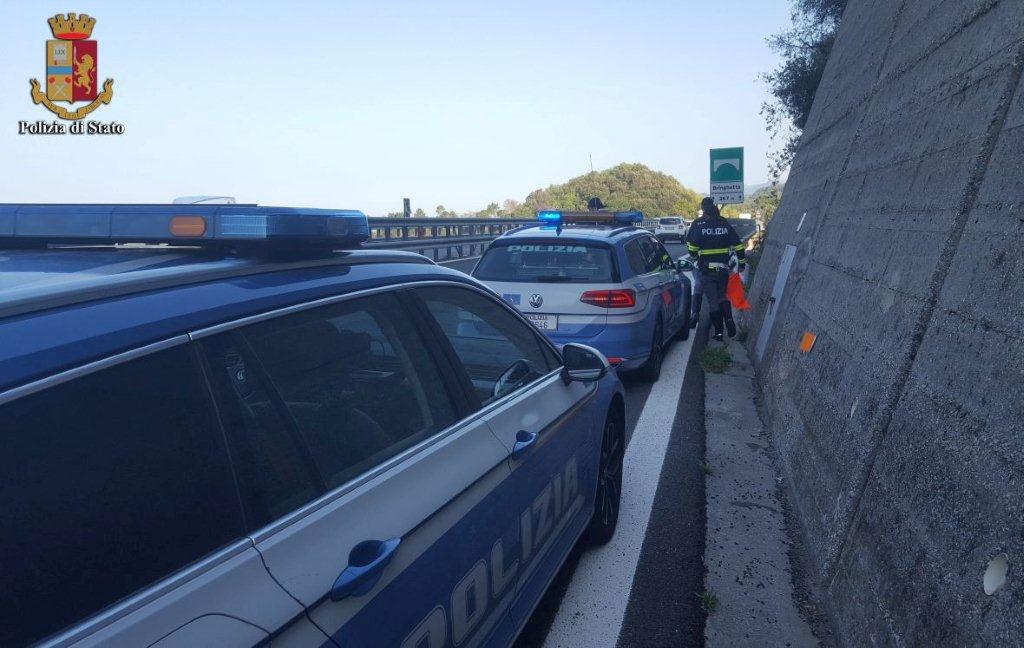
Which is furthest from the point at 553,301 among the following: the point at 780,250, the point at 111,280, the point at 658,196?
the point at 658,196

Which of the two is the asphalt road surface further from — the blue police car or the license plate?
the license plate

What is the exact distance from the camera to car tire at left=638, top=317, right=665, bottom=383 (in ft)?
25.1

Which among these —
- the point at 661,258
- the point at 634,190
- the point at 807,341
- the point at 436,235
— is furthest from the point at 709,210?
the point at 634,190

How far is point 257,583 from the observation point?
4.77ft

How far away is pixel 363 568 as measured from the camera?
167 centimetres

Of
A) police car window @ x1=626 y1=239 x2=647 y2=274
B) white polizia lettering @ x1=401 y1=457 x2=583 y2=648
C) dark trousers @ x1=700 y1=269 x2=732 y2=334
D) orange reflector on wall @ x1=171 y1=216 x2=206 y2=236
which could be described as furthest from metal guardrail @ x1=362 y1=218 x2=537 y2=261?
orange reflector on wall @ x1=171 y1=216 x2=206 y2=236

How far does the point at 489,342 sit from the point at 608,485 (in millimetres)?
1492

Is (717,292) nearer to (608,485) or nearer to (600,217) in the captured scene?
(600,217)

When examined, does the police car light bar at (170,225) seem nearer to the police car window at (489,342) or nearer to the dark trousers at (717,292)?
the police car window at (489,342)

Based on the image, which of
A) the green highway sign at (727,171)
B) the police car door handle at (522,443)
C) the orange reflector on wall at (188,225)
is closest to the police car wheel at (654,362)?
the police car door handle at (522,443)

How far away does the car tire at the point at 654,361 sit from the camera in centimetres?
766

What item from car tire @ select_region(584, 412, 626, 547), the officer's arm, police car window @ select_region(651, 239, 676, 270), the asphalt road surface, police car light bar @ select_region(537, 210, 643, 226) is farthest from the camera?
the officer's arm

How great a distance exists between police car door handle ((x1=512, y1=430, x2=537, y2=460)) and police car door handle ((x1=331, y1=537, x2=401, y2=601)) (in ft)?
2.84

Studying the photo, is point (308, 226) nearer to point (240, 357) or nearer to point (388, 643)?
point (240, 357)
